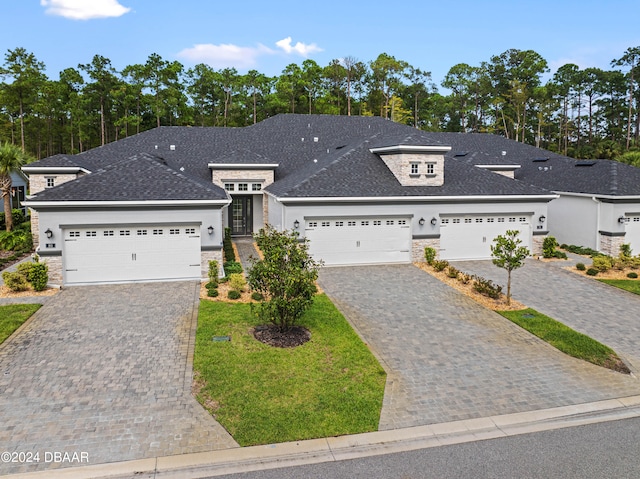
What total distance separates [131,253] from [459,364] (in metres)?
11.9

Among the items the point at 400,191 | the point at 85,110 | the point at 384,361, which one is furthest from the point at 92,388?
the point at 85,110

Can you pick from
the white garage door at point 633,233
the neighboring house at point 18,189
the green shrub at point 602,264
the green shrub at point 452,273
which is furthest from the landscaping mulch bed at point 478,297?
the neighboring house at point 18,189

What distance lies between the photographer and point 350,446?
7141mm

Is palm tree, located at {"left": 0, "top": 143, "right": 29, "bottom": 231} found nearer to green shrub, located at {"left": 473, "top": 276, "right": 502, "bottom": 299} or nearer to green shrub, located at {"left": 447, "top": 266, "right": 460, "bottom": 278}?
green shrub, located at {"left": 447, "top": 266, "right": 460, "bottom": 278}

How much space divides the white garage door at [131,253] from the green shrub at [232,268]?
1.28 metres

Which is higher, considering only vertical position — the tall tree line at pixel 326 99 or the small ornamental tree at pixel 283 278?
the tall tree line at pixel 326 99

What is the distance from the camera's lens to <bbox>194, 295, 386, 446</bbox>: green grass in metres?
7.58

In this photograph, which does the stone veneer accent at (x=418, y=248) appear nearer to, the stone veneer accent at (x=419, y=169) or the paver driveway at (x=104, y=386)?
the stone veneer accent at (x=419, y=169)

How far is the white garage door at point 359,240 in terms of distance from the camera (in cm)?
1928

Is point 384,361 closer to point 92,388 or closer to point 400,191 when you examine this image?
point 92,388

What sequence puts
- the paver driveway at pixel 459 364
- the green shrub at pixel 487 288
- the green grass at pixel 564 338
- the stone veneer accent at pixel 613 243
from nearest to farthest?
the paver driveway at pixel 459 364
the green grass at pixel 564 338
the green shrub at pixel 487 288
the stone veneer accent at pixel 613 243

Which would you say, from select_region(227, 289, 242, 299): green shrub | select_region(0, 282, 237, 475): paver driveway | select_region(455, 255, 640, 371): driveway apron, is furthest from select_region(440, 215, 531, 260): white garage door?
select_region(0, 282, 237, 475): paver driveway

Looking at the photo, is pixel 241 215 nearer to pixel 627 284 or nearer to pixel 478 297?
pixel 478 297

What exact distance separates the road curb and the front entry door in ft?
67.2
